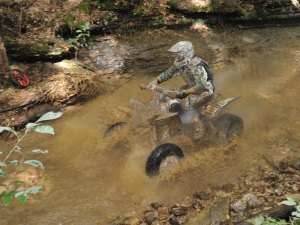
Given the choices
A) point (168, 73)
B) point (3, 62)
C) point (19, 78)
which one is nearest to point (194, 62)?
point (168, 73)

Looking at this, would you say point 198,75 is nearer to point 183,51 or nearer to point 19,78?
point 183,51

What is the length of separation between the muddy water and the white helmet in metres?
1.40

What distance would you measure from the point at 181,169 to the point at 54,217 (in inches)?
87.3

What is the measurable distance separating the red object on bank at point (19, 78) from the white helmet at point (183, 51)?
366 cm

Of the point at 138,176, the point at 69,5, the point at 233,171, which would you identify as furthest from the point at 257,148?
the point at 69,5

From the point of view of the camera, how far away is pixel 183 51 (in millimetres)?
6621

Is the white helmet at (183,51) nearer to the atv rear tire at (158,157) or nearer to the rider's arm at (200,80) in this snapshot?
the rider's arm at (200,80)

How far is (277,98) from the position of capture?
8789 mm

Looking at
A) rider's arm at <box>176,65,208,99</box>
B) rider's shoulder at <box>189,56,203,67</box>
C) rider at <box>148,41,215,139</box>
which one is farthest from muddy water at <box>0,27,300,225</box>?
rider's shoulder at <box>189,56,203,67</box>

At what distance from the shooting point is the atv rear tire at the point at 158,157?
241 inches

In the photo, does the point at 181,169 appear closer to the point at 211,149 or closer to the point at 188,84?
the point at 211,149

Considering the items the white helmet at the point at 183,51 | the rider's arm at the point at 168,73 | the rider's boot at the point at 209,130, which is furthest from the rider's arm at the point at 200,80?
the rider's boot at the point at 209,130

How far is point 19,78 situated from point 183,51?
3952 mm

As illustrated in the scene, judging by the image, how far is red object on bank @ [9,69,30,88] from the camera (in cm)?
846
